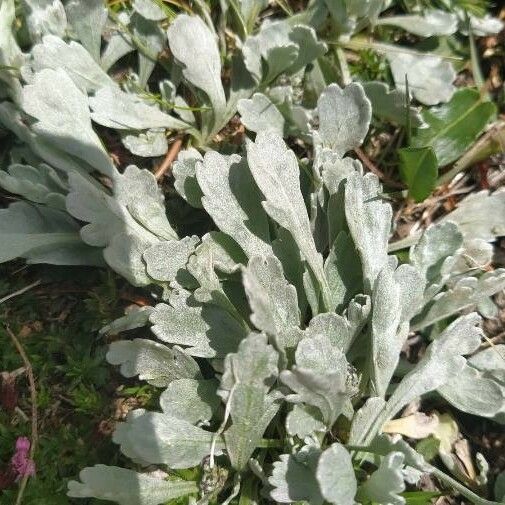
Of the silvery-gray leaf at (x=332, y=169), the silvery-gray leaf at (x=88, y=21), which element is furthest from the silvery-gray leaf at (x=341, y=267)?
the silvery-gray leaf at (x=88, y=21)

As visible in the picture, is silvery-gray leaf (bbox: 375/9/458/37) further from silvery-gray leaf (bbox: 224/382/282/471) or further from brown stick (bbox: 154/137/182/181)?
silvery-gray leaf (bbox: 224/382/282/471)

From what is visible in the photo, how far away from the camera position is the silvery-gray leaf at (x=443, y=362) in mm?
1542

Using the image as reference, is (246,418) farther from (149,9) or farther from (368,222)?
(149,9)

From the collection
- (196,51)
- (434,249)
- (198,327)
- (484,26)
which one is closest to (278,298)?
(198,327)

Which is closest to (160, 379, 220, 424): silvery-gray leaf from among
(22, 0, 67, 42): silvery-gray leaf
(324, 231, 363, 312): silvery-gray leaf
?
(324, 231, 363, 312): silvery-gray leaf

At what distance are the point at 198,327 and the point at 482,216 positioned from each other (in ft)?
2.80

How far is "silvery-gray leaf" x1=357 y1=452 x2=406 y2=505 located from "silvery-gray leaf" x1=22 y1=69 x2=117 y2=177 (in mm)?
932

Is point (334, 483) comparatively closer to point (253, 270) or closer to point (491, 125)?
point (253, 270)

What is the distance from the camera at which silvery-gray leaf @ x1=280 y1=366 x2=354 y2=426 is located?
4.54 ft

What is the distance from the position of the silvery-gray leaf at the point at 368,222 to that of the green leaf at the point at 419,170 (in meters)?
0.26

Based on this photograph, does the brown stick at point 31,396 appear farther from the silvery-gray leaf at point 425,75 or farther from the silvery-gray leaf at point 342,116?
the silvery-gray leaf at point 425,75

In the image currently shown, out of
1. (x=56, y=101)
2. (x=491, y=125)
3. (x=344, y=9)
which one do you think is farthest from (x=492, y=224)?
(x=56, y=101)

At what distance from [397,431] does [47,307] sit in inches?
38.1

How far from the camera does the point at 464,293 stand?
167 centimetres
